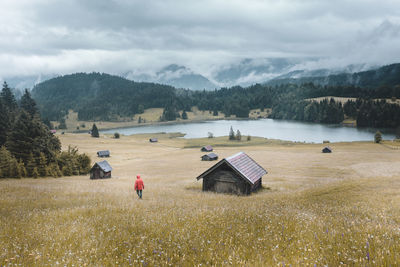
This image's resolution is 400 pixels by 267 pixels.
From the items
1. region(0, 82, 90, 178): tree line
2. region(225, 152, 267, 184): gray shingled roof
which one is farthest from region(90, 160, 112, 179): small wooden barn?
region(225, 152, 267, 184): gray shingled roof

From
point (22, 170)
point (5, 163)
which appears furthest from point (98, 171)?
point (5, 163)

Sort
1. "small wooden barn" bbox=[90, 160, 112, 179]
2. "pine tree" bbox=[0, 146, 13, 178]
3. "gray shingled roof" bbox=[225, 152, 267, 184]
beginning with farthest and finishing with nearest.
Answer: "small wooden barn" bbox=[90, 160, 112, 179], "pine tree" bbox=[0, 146, 13, 178], "gray shingled roof" bbox=[225, 152, 267, 184]

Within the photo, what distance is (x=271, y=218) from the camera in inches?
348

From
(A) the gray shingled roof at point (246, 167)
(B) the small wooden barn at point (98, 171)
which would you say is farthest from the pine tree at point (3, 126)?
(A) the gray shingled roof at point (246, 167)

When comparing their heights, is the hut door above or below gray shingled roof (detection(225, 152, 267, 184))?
below

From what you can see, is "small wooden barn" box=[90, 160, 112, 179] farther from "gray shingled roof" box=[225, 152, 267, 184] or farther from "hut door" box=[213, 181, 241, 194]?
"gray shingled roof" box=[225, 152, 267, 184]

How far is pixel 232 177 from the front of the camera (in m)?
28.5

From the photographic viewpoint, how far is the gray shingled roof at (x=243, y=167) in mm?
27609

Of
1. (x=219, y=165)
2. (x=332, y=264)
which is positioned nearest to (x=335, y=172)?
(x=219, y=165)

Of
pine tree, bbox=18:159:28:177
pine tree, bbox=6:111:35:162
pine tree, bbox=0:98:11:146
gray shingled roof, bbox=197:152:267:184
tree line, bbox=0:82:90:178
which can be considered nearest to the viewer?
gray shingled roof, bbox=197:152:267:184

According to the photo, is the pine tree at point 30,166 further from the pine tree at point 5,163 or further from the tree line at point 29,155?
the pine tree at point 5,163

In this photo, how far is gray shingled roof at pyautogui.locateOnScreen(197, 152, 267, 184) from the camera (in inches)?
1087

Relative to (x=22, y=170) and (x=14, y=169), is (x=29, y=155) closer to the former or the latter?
(x=22, y=170)

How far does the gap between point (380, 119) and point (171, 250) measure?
23296 cm
